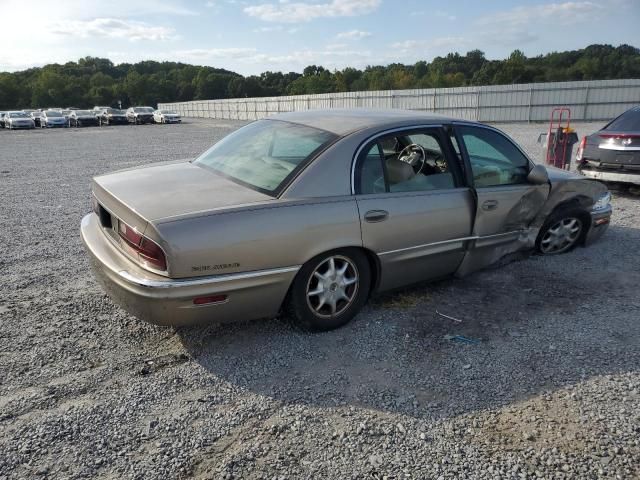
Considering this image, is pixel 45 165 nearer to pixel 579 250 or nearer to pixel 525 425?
pixel 579 250

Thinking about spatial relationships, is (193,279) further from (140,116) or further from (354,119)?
(140,116)

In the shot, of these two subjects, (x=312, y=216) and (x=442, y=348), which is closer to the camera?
(x=312, y=216)

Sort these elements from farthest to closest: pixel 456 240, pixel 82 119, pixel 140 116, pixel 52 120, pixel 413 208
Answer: pixel 140 116, pixel 82 119, pixel 52 120, pixel 456 240, pixel 413 208

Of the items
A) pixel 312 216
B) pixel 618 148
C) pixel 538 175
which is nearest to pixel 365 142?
pixel 312 216

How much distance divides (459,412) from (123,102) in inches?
4287

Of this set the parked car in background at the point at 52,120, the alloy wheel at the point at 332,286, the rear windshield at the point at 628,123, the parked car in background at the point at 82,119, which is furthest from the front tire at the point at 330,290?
the parked car in background at the point at 82,119

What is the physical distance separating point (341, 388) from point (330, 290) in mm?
771

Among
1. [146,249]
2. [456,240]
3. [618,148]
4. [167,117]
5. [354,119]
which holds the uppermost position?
[354,119]

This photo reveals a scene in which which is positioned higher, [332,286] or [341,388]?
[332,286]

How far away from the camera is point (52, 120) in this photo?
125 feet

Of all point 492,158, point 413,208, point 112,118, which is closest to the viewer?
point 413,208

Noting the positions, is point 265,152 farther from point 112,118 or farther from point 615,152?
point 112,118

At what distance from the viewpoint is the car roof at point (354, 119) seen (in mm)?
3816

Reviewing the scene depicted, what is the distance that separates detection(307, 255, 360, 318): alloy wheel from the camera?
3.48m
